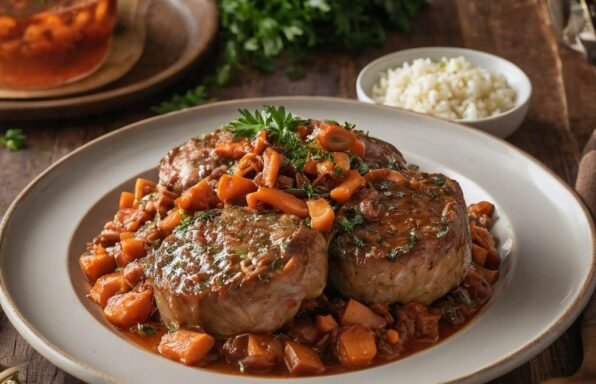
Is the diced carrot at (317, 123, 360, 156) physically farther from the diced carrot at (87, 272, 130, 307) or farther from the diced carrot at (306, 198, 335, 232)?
the diced carrot at (87, 272, 130, 307)

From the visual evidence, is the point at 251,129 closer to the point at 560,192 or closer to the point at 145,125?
the point at 145,125

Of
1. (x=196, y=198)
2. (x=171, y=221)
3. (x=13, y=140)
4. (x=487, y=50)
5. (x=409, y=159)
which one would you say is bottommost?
(x=487, y=50)

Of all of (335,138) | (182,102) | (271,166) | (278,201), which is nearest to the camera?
(278,201)

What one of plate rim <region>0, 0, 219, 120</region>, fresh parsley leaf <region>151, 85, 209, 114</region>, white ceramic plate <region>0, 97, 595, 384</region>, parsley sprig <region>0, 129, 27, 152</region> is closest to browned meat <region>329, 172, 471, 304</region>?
white ceramic plate <region>0, 97, 595, 384</region>

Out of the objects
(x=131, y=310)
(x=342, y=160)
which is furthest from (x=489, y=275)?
(x=131, y=310)

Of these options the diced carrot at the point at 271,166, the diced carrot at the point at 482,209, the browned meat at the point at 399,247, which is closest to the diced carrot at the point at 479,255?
the browned meat at the point at 399,247

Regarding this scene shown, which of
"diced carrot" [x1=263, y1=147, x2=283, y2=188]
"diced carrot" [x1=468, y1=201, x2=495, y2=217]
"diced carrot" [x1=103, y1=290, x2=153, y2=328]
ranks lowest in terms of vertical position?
"diced carrot" [x1=468, y1=201, x2=495, y2=217]

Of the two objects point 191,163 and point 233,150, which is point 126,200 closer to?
point 191,163
